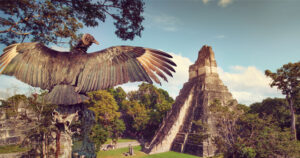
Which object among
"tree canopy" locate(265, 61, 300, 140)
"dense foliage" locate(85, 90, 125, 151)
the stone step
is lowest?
the stone step

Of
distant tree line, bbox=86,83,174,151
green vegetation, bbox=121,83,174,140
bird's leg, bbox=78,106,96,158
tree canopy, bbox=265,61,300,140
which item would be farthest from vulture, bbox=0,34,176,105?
green vegetation, bbox=121,83,174,140

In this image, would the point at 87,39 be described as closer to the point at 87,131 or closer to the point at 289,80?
the point at 87,131

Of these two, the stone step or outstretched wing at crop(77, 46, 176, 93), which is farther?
the stone step

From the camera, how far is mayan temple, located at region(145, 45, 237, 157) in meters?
19.4

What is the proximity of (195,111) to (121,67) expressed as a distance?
22.8 m

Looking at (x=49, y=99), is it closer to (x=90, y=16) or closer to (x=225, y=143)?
(x=90, y=16)

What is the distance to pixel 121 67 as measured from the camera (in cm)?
174

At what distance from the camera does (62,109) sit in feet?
4.82

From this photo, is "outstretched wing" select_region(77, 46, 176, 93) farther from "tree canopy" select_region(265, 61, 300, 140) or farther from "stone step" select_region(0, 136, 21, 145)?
"tree canopy" select_region(265, 61, 300, 140)

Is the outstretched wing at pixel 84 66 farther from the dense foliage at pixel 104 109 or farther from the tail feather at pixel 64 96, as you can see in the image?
the dense foliage at pixel 104 109

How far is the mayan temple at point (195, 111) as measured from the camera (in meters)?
19.4

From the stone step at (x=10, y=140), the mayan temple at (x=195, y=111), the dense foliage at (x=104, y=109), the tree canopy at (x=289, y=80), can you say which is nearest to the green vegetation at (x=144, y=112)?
the dense foliage at (x=104, y=109)

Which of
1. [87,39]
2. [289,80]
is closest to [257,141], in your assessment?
[289,80]

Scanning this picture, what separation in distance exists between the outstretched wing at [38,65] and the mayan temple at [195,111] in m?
17.7
